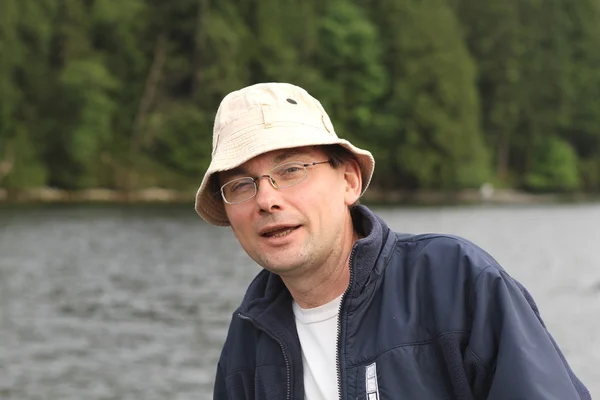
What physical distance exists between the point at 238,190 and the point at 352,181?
0.38 m

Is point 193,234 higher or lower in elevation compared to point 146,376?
higher

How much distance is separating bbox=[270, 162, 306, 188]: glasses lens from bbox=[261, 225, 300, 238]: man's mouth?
12cm

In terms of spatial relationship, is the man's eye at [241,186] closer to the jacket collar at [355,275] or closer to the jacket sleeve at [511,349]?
the jacket collar at [355,275]

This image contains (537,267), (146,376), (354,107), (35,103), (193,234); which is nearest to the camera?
(146,376)

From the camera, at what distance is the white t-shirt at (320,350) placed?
2979mm

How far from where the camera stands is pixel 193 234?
3759 cm

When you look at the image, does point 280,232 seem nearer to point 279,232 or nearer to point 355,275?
point 279,232

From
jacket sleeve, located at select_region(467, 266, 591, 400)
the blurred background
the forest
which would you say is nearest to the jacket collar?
jacket sleeve, located at select_region(467, 266, 591, 400)

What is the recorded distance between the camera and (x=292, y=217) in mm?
2926

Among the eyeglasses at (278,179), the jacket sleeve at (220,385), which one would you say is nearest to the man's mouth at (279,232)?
the eyeglasses at (278,179)

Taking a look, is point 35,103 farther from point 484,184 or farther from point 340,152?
point 340,152

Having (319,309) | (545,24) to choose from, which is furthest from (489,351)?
(545,24)

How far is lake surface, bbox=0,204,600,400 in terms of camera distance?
14797mm

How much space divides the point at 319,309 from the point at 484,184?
6720 cm
